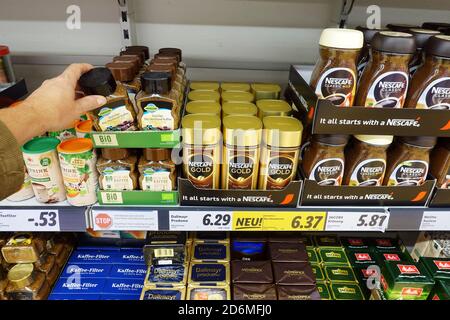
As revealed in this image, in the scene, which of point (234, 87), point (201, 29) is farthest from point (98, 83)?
point (201, 29)

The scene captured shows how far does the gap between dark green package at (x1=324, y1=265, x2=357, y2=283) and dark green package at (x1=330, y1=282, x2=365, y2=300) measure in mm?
23

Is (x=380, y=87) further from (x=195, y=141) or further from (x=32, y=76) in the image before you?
(x=32, y=76)

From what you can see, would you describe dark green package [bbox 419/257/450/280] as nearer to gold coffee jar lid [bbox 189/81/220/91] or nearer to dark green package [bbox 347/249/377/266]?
dark green package [bbox 347/249/377/266]

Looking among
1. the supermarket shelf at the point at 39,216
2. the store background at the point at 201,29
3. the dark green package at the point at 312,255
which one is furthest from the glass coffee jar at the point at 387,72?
the supermarket shelf at the point at 39,216

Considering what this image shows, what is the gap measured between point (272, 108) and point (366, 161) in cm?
34

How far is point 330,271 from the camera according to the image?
1.48 meters

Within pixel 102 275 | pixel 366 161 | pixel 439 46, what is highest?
pixel 439 46

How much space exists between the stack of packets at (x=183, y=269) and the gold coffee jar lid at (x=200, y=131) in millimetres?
502

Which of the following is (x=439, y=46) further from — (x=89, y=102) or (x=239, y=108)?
(x=89, y=102)

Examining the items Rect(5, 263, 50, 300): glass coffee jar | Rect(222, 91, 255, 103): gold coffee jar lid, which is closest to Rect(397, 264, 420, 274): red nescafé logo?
Rect(222, 91, 255, 103): gold coffee jar lid

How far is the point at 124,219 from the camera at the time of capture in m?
1.11

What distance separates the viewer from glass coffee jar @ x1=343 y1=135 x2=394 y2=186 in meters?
1.09
